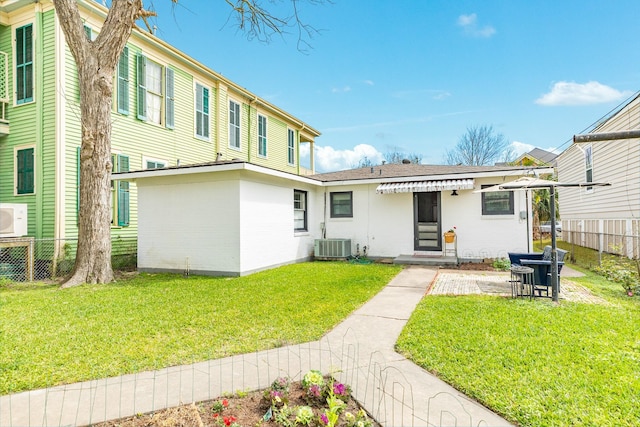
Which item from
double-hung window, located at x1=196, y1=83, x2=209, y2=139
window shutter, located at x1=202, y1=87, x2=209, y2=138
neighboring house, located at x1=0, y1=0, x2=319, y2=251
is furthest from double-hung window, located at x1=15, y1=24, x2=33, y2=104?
window shutter, located at x1=202, y1=87, x2=209, y2=138

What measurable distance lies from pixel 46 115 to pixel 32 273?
15.2 feet

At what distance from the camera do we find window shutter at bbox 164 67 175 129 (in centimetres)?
1300

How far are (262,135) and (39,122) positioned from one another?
32.1 ft

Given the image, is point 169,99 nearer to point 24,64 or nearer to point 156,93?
point 156,93

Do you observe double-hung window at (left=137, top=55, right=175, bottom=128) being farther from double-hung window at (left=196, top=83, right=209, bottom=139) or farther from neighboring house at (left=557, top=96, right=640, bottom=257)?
neighboring house at (left=557, top=96, right=640, bottom=257)

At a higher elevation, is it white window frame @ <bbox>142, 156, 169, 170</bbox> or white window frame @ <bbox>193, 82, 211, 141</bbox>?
white window frame @ <bbox>193, 82, 211, 141</bbox>

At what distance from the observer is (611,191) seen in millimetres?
13062

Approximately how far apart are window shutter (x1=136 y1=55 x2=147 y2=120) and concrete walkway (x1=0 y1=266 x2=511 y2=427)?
10987 millimetres

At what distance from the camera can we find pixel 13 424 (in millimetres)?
2541

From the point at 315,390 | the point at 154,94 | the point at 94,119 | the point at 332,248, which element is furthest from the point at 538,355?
the point at 154,94


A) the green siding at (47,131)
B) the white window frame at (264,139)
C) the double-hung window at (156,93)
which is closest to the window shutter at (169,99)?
the double-hung window at (156,93)

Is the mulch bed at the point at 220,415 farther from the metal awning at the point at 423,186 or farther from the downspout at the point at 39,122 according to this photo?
the downspout at the point at 39,122

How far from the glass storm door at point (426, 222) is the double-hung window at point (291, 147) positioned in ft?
31.2

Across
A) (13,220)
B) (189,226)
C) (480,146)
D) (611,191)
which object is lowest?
(189,226)
